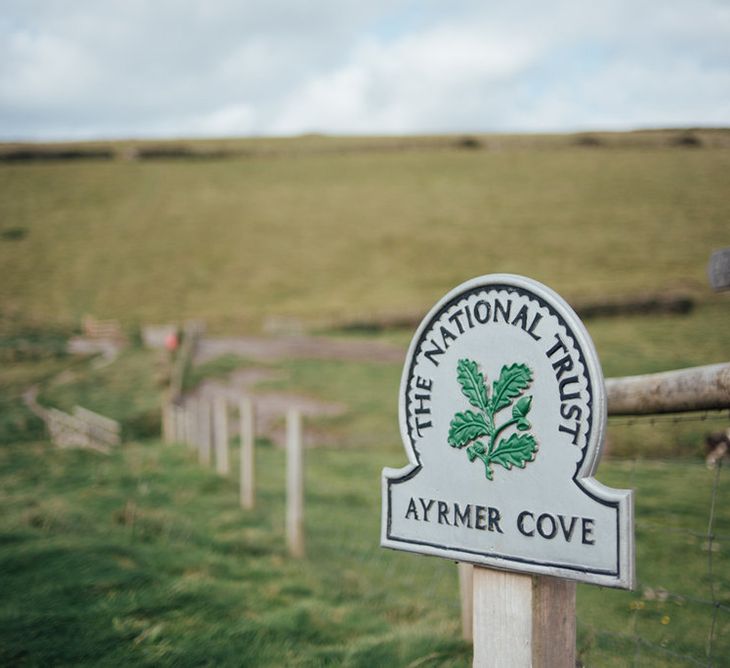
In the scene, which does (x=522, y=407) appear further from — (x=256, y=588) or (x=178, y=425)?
(x=178, y=425)

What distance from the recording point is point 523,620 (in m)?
2.64

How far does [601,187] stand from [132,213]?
31.3 m

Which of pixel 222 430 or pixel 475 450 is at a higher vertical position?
pixel 475 450

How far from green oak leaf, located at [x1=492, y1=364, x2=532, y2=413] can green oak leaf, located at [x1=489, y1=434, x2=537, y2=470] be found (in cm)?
12

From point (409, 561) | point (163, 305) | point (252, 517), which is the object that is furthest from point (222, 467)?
point (163, 305)

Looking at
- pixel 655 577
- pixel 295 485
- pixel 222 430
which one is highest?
pixel 222 430

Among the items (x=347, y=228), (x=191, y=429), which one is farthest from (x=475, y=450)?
(x=347, y=228)

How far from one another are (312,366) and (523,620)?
20719 millimetres

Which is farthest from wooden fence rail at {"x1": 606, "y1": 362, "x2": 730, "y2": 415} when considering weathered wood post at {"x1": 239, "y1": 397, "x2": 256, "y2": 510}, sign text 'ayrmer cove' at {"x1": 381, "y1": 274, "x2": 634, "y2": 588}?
weathered wood post at {"x1": 239, "y1": 397, "x2": 256, "y2": 510}

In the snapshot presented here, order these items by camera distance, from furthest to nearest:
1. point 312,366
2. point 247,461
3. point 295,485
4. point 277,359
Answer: point 277,359, point 312,366, point 247,461, point 295,485

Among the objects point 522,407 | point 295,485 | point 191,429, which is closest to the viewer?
point 522,407

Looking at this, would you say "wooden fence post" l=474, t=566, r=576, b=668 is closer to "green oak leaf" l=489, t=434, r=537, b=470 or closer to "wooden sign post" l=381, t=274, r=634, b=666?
"wooden sign post" l=381, t=274, r=634, b=666

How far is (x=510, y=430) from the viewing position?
8.57 feet

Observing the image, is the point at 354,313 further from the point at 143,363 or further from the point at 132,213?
the point at 132,213
